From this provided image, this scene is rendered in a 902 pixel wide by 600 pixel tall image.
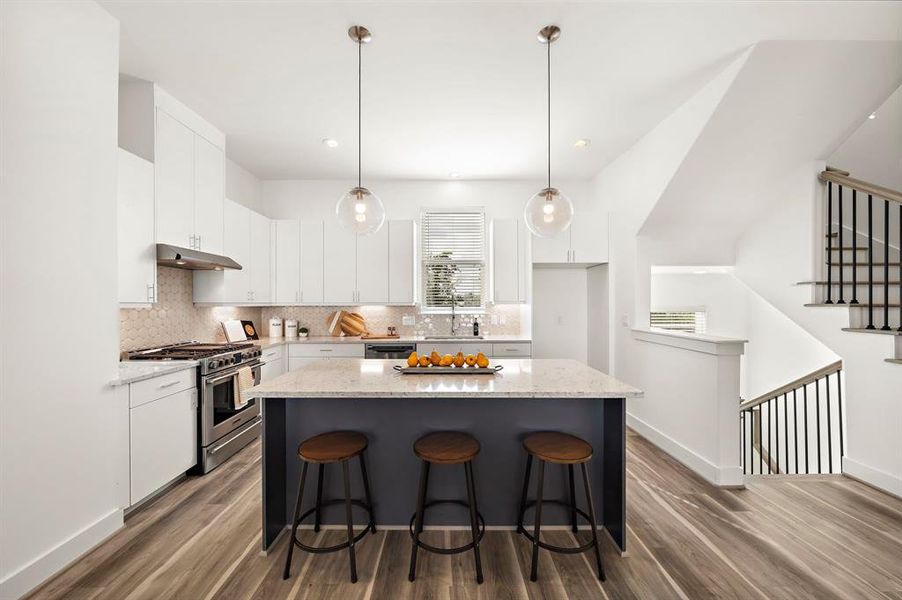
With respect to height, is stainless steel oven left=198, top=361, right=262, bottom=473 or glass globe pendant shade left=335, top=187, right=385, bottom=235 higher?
glass globe pendant shade left=335, top=187, right=385, bottom=235

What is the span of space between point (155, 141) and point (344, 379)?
2.41 metres

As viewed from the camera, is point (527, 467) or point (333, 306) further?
point (333, 306)

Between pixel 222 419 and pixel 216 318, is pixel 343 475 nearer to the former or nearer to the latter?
pixel 222 419

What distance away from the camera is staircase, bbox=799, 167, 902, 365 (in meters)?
2.78

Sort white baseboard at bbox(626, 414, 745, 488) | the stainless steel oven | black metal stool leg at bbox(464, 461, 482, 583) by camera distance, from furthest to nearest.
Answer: the stainless steel oven
white baseboard at bbox(626, 414, 745, 488)
black metal stool leg at bbox(464, 461, 482, 583)

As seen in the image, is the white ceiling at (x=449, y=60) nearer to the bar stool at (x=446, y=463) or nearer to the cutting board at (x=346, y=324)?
the cutting board at (x=346, y=324)

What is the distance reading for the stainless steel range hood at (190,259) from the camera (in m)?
2.86

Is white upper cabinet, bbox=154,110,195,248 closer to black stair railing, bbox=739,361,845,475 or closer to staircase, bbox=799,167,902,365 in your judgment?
staircase, bbox=799,167,902,365

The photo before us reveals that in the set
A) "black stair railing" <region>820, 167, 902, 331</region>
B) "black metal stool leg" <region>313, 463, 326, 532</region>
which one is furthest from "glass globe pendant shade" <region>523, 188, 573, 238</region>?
"black stair railing" <region>820, 167, 902, 331</region>

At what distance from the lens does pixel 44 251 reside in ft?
6.32

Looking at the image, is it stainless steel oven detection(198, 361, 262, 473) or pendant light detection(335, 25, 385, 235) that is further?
stainless steel oven detection(198, 361, 262, 473)

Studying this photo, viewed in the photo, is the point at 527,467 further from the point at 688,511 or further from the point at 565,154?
the point at 565,154

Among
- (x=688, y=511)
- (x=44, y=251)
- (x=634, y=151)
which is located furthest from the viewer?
(x=634, y=151)

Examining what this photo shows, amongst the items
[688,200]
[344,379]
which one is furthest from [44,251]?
[688,200]
